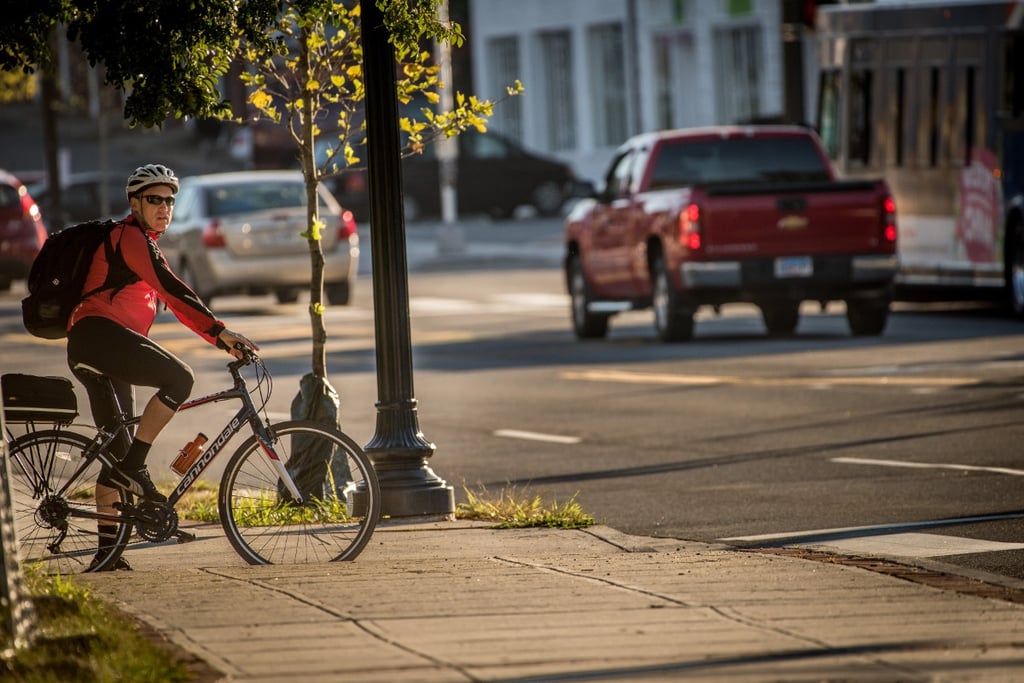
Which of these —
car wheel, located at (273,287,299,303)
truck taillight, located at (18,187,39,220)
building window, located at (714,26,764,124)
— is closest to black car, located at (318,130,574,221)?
building window, located at (714,26,764,124)

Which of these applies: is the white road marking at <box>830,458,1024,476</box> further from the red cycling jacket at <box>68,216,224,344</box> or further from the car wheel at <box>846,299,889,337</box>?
the car wheel at <box>846,299,889,337</box>

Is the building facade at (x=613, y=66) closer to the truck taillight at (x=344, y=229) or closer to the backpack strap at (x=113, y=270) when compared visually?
the truck taillight at (x=344, y=229)

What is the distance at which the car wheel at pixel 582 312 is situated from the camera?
2280 cm

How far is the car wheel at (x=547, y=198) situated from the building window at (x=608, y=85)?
8.89 metres

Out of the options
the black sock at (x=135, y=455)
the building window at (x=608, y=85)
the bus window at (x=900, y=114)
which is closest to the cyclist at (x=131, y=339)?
the black sock at (x=135, y=455)

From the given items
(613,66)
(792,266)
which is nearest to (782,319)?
(792,266)

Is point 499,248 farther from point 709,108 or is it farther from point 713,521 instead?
point 713,521

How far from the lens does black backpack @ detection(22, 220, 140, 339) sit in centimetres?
865

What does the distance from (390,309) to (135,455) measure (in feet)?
5.10

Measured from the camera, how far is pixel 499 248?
40.2 meters

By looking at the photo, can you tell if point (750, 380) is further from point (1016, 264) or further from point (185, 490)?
point (185, 490)

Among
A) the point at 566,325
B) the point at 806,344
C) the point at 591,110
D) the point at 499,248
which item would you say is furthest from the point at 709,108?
the point at 806,344

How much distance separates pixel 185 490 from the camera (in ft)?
28.8

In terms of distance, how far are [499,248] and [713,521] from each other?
30.1 meters
